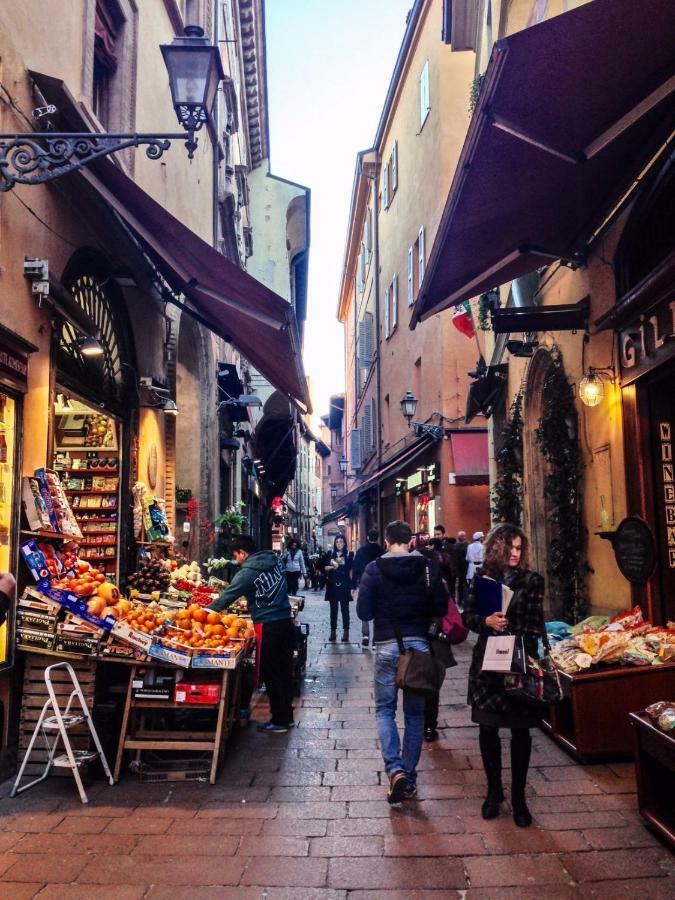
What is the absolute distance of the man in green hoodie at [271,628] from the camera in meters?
6.70

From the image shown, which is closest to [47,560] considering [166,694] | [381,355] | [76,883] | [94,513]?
[166,694]

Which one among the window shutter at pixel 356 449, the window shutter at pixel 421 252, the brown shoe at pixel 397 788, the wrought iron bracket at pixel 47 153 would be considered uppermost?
the window shutter at pixel 421 252

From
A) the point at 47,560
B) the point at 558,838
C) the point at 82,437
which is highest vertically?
the point at 82,437

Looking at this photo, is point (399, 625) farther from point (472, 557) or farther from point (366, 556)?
point (472, 557)

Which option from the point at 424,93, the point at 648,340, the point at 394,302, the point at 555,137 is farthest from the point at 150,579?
the point at 394,302

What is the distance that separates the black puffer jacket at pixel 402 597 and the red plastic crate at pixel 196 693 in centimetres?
125

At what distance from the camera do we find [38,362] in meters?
6.18

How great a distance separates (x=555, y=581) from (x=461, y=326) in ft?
26.5

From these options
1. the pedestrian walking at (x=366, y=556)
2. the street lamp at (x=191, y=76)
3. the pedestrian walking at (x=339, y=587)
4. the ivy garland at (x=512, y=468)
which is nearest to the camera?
the street lamp at (x=191, y=76)

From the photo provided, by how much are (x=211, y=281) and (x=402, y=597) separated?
4.49 m

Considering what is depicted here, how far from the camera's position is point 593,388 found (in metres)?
7.99

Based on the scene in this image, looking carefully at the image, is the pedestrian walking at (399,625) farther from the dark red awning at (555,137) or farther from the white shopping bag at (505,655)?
the dark red awning at (555,137)

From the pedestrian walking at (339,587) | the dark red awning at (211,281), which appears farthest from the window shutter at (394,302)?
the dark red awning at (211,281)

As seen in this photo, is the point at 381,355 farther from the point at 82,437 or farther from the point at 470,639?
the point at 82,437
